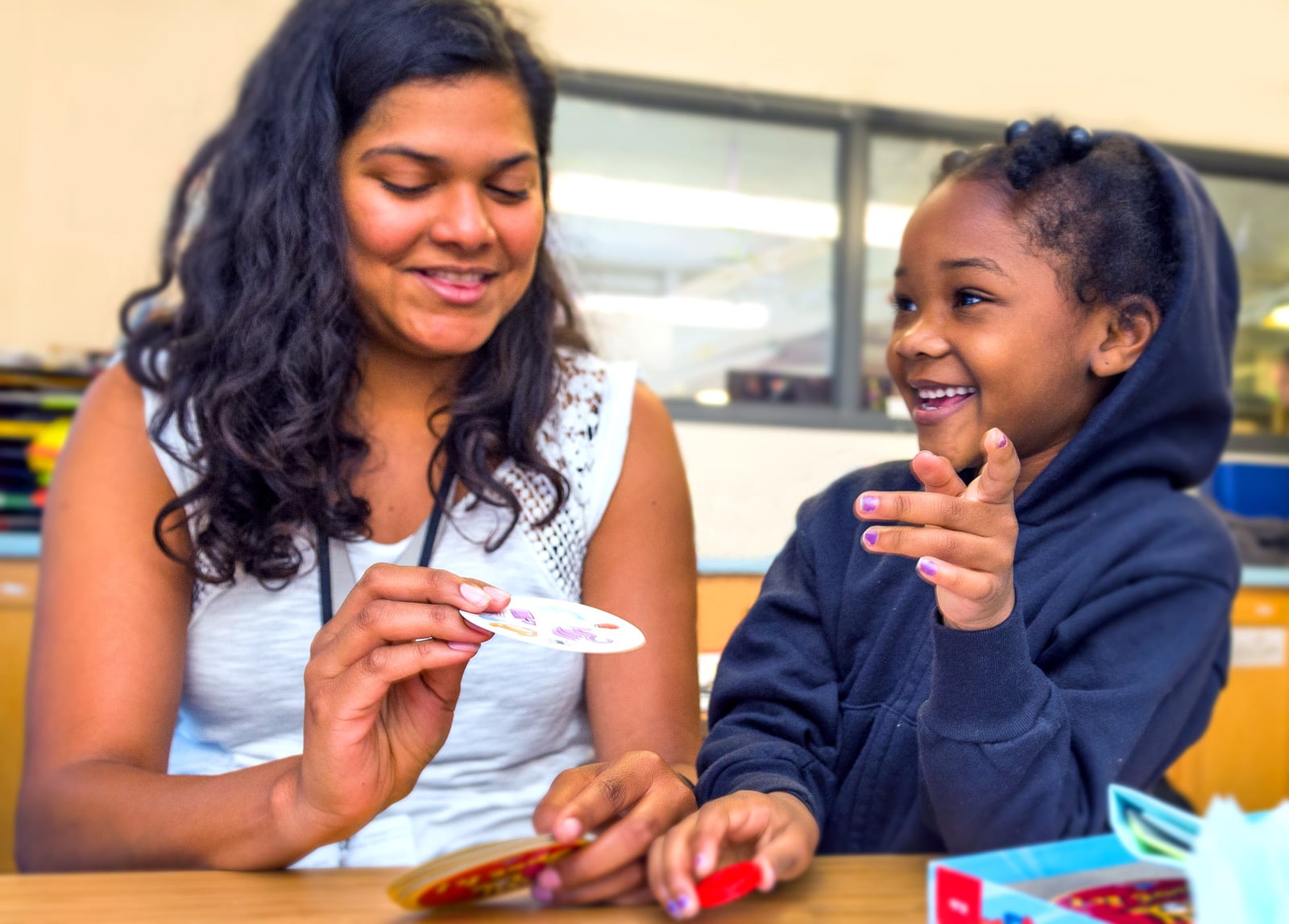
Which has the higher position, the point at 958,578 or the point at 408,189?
the point at 408,189

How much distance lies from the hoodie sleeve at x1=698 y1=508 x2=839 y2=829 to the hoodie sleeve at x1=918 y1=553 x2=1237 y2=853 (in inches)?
4.3

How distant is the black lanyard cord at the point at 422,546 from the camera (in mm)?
1115

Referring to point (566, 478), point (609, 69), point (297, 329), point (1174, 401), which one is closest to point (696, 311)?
point (609, 69)

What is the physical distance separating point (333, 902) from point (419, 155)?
0.68 metres

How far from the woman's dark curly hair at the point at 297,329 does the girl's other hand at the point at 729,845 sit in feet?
1.59

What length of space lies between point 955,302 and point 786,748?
1.26ft

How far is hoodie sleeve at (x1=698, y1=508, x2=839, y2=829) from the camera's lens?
888mm

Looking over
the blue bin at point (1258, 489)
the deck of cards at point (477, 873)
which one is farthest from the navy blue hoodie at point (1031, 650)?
the blue bin at point (1258, 489)

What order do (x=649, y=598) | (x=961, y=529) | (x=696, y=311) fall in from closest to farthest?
1. (x=961, y=529)
2. (x=649, y=598)
3. (x=696, y=311)

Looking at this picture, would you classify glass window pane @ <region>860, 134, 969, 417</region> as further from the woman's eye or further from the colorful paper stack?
the colorful paper stack

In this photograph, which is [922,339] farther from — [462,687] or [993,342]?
[462,687]

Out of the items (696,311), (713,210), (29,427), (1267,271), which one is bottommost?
(29,427)

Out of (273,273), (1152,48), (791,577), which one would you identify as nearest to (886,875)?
(791,577)

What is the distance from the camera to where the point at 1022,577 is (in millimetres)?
840
